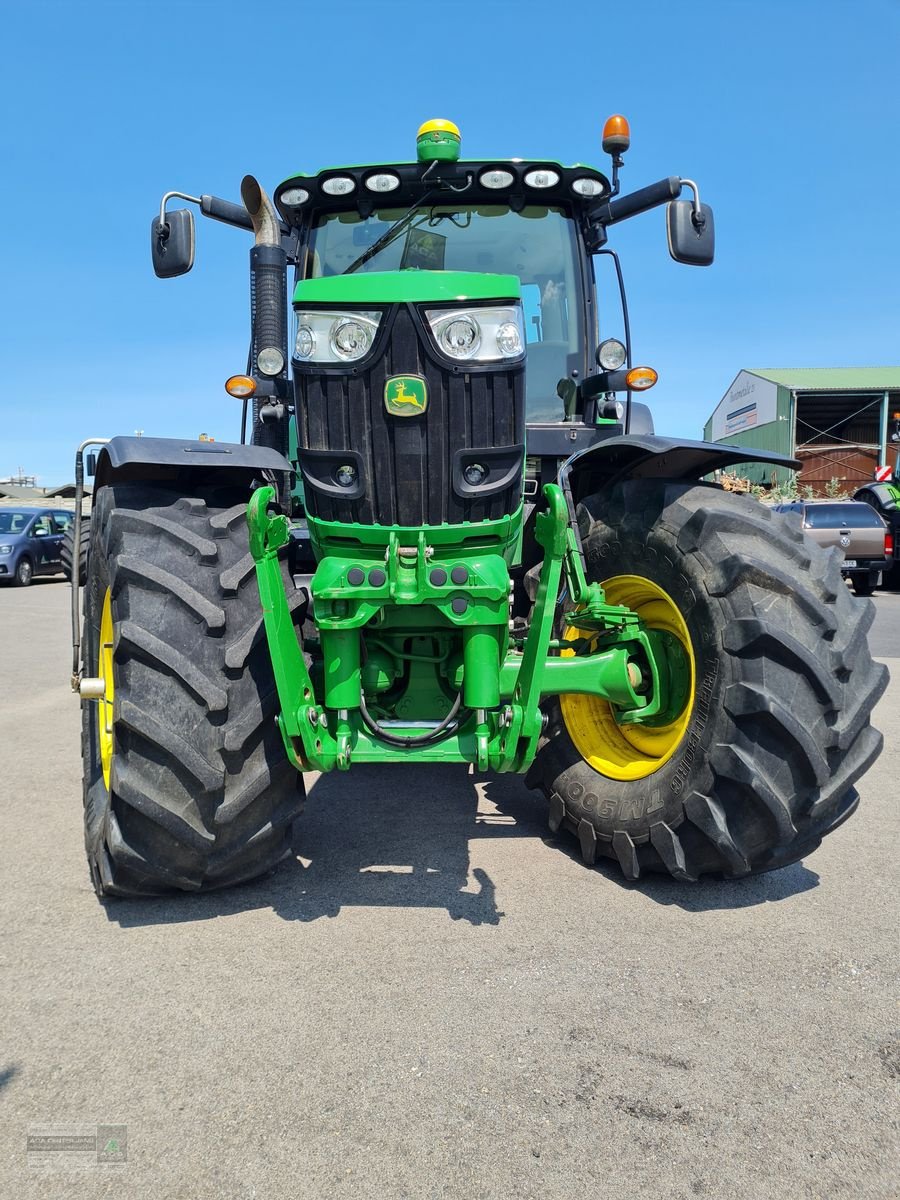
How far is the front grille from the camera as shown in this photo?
9.20 ft

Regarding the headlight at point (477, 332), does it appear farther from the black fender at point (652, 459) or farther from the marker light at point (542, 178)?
the marker light at point (542, 178)

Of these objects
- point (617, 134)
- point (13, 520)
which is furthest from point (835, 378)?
point (617, 134)

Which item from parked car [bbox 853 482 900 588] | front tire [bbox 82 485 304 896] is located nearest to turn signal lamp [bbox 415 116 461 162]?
front tire [bbox 82 485 304 896]

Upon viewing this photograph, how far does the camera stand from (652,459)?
351 cm

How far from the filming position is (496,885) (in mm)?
3357

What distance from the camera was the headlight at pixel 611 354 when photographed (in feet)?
13.1

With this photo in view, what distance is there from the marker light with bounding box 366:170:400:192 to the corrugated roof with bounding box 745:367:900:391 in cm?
3656

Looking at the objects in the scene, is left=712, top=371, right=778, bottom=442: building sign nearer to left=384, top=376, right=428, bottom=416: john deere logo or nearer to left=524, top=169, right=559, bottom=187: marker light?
left=524, top=169, right=559, bottom=187: marker light

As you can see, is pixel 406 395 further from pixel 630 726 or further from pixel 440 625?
pixel 630 726

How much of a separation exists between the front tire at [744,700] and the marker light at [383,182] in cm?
167

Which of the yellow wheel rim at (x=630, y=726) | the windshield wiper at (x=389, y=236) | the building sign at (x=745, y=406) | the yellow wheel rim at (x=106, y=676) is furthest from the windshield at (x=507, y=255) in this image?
the building sign at (x=745, y=406)

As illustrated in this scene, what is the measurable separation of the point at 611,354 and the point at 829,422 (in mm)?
38767

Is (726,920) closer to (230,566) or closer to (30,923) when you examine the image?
(230,566)

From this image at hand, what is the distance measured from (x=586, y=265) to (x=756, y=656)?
7.48 feet
